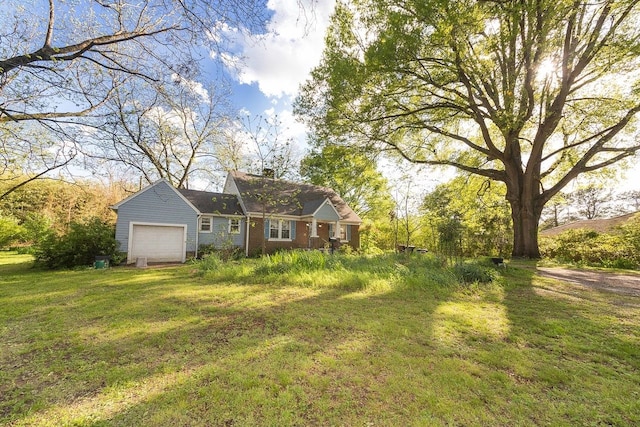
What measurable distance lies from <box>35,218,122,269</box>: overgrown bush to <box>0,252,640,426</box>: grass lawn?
21.2 ft

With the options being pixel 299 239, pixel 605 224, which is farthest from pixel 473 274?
pixel 605 224

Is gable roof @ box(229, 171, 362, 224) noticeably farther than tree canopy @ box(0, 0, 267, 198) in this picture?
Yes

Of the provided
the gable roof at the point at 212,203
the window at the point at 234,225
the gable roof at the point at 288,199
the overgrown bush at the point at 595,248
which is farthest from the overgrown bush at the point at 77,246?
the overgrown bush at the point at 595,248

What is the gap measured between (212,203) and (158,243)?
168 inches

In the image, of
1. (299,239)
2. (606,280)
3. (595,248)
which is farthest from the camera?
(299,239)

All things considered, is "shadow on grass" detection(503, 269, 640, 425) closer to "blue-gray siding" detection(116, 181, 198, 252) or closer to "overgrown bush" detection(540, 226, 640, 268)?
"overgrown bush" detection(540, 226, 640, 268)

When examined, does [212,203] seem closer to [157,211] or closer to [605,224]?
[157,211]

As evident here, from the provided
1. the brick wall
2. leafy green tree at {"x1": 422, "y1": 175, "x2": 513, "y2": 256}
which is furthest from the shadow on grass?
the brick wall

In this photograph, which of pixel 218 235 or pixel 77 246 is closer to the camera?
pixel 77 246

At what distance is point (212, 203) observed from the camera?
58.3ft

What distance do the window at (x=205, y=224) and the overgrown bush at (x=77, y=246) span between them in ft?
15.0

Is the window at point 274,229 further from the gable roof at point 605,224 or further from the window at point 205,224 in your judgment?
the gable roof at point 605,224

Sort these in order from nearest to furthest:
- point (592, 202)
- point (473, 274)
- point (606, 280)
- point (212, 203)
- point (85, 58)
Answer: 1. point (85, 58)
2. point (473, 274)
3. point (606, 280)
4. point (212, 203)
5. point (592, 202)

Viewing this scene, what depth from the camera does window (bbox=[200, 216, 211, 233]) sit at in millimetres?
16786
